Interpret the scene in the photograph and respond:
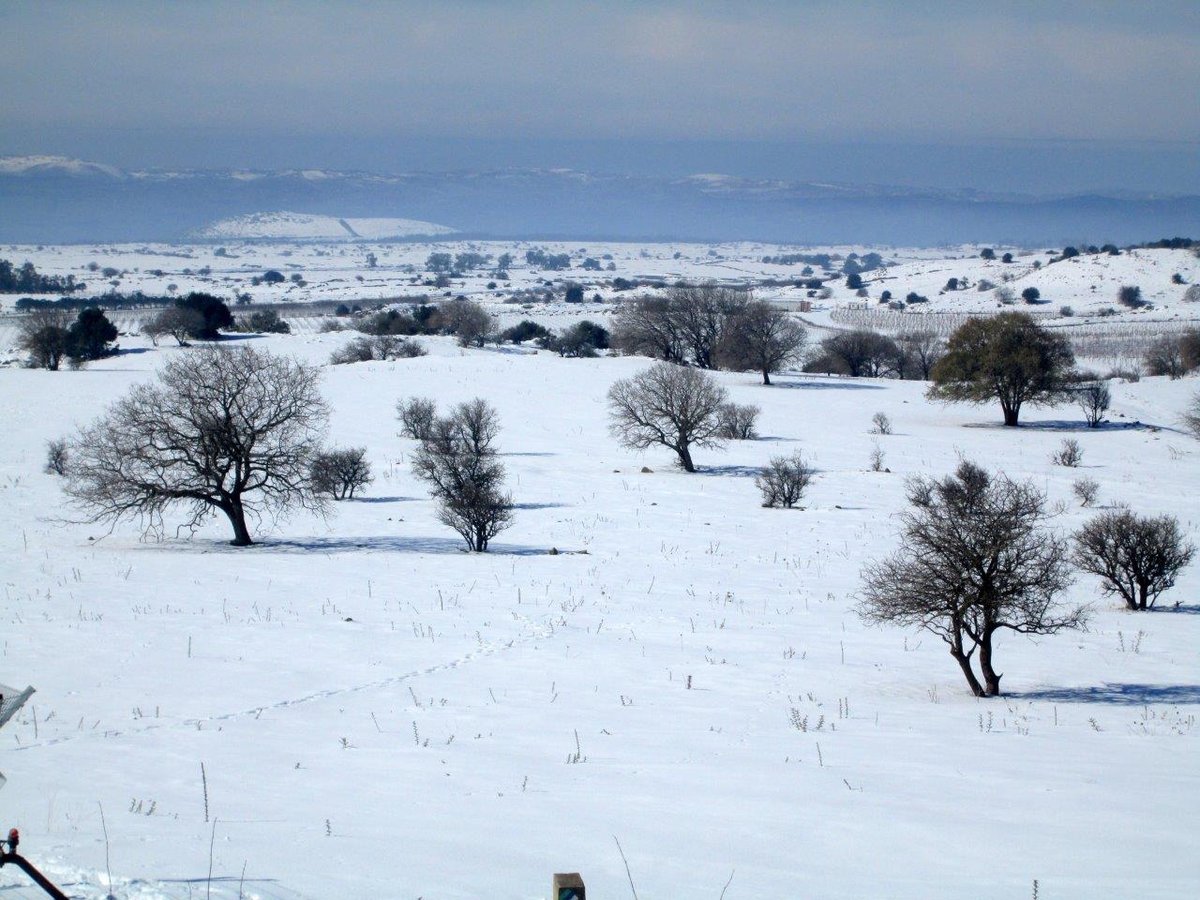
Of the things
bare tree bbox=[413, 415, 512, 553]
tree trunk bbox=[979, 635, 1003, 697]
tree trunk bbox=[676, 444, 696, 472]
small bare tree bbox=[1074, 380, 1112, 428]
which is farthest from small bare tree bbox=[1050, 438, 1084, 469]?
tree trunk bbox=[979, 635, 1003, 697]

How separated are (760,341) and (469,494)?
43.7 metres

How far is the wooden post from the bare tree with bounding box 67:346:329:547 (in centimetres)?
2024

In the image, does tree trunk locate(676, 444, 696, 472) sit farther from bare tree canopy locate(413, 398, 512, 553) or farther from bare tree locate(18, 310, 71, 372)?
bare tree locate(18, 310, 71, 372)

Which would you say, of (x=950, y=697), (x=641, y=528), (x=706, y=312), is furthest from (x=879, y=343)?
(x=950, y=697)

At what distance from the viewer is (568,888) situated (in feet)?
16.2

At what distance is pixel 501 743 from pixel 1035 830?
4956 millimetres

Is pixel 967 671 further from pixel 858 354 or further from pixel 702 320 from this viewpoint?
pixel 858 354

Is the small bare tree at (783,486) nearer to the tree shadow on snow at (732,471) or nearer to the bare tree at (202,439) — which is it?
the tree shadow on snow at (732,471)

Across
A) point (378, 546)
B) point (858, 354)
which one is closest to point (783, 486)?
point (378, 546)

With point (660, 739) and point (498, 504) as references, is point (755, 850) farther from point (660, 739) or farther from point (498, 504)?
point (498, 504)

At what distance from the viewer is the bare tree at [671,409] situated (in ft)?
127

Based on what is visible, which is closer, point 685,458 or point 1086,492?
point 1086,492

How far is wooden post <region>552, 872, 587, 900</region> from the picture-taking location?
4.93 m

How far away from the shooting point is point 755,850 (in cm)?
739
